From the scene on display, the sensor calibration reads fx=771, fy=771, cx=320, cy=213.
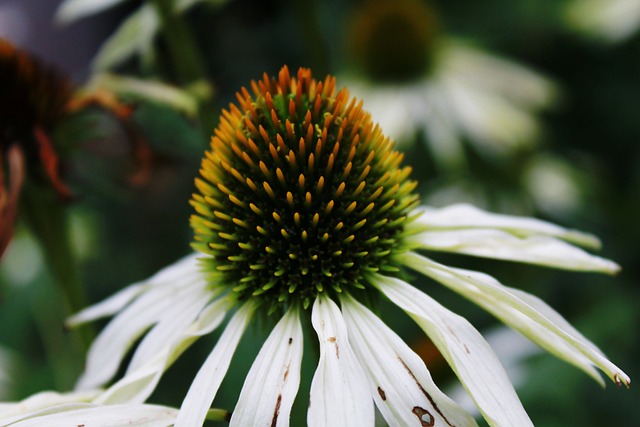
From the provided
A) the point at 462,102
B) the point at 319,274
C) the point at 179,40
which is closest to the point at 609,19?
the point at 462,102

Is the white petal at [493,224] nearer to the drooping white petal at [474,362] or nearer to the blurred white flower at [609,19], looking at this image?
the drooping white petal at [474,362]

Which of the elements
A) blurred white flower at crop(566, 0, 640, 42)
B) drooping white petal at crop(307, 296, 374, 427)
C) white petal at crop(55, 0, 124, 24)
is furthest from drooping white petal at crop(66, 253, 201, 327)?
blurred white flower at crop(566, 0, 640, 42)

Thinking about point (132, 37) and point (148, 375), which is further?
point (132, 37)

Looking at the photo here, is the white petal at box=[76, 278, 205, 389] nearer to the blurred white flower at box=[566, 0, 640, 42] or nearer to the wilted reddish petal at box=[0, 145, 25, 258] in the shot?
the wilted reddish petal at box=[0, 145, 25, 258]

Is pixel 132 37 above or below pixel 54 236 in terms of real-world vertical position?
above

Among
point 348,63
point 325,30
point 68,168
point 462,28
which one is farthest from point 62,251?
point 462,28

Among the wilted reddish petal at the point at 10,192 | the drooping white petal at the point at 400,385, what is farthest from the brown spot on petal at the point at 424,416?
the wilted reddish petal at the point at 10,192

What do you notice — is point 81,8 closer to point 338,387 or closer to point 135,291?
point 135,291
